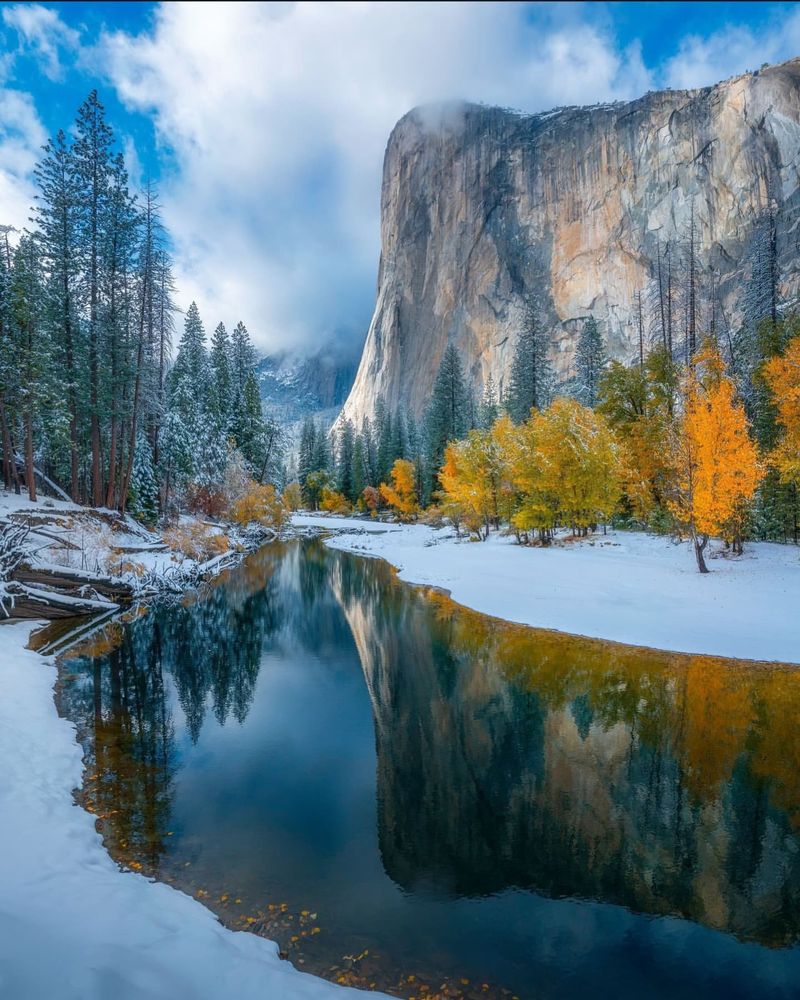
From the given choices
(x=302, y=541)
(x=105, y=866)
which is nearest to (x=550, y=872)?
(x=105, y=866)

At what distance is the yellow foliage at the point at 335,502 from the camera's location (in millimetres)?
77875

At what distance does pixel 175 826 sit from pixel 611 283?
9269cm

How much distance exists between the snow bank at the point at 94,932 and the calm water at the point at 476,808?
42 centimetres

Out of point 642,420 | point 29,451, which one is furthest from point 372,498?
point 29,451

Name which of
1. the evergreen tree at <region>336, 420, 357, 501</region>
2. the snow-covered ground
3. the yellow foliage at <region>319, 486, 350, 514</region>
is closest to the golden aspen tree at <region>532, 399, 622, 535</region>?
the snow-covered ground

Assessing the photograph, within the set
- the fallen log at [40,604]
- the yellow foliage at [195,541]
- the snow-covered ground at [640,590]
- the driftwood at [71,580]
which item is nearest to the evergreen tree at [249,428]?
the yellow foliage at [195,541]

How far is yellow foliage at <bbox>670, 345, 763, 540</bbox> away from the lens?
18.8 meters

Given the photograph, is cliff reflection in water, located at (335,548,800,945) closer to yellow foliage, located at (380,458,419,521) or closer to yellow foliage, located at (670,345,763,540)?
yellow foliage, located at (670,345,763,540)

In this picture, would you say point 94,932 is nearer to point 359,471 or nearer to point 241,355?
point 241,355

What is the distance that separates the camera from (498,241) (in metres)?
105

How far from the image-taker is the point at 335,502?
7900cm

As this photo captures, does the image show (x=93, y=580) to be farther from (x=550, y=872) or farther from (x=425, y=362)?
(x=425, y=362)

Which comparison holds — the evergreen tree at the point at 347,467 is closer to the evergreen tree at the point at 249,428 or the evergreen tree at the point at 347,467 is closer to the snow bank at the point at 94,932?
the evergreen tree at the point at 249,428

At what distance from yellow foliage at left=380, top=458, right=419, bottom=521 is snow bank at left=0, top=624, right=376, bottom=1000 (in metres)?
50.0
